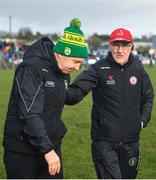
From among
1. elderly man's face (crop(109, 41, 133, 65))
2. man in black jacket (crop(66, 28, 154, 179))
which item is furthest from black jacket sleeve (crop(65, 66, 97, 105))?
elderly man's face (crop(109, 41, 133, 65))

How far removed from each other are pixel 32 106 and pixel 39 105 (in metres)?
0.08

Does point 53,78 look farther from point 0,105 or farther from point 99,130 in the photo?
point 0,105

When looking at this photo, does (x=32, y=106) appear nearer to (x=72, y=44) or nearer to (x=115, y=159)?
(x=72, y=44)

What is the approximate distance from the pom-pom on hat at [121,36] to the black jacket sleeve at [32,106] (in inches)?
65.6

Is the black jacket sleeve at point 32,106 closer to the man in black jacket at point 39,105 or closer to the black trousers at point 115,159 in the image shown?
the man in black jacket at point 39,105

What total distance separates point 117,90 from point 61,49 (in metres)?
1.42

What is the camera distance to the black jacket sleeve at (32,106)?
13.8 ft

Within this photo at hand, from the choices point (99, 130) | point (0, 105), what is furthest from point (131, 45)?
point (0, 105)

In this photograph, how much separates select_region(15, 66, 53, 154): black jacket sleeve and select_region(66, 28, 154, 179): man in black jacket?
4.24 feet

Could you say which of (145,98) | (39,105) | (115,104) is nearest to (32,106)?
(39,105)

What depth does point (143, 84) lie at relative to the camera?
20.0ft

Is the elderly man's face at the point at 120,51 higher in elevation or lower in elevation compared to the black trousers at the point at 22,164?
higher

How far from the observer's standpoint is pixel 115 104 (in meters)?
5.72

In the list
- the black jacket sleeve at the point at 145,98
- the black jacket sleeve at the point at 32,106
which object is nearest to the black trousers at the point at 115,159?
the black jacket sleeve at the point at 145,98
